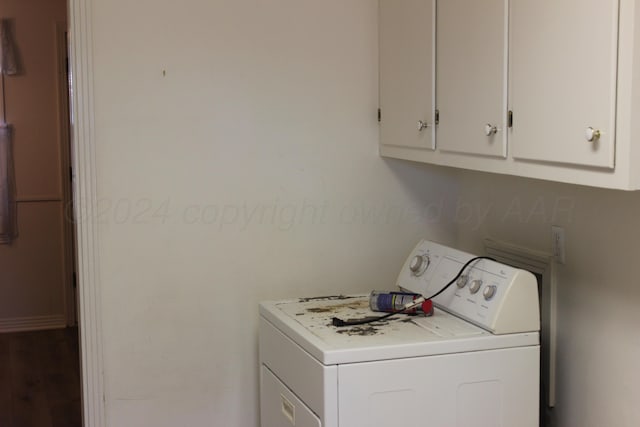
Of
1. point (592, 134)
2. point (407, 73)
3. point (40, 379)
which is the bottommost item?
point (40, 379)

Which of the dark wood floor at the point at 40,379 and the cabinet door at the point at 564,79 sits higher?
the cabinet door at the point at 564,79

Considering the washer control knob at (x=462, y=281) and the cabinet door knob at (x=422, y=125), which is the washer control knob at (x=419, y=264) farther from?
the cabinet door knob at (x=422, y=125)

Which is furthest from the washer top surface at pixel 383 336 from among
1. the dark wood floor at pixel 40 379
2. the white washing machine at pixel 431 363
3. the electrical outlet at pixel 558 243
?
the dark wood floor at pixel 40 379

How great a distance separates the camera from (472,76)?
2043mm

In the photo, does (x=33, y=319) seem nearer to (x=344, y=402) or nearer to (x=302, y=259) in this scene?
(x=302, y=259)

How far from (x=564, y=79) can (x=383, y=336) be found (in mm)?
817

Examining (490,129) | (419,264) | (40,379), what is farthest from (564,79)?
(40,379)

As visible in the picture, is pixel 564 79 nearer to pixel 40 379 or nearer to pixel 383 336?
pixel 383 336

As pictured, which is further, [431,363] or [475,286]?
[475,286]

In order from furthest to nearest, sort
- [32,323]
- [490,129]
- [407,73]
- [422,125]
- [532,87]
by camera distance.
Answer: [32,323], [407,73], [422,125], [490,129], [532,87]

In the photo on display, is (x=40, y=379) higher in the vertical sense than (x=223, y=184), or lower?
lower

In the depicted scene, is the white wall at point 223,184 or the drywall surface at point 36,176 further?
the drywall surface at point 36,176

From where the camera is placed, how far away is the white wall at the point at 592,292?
6.39ft

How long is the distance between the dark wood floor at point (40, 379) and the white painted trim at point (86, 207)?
59.3 inches
